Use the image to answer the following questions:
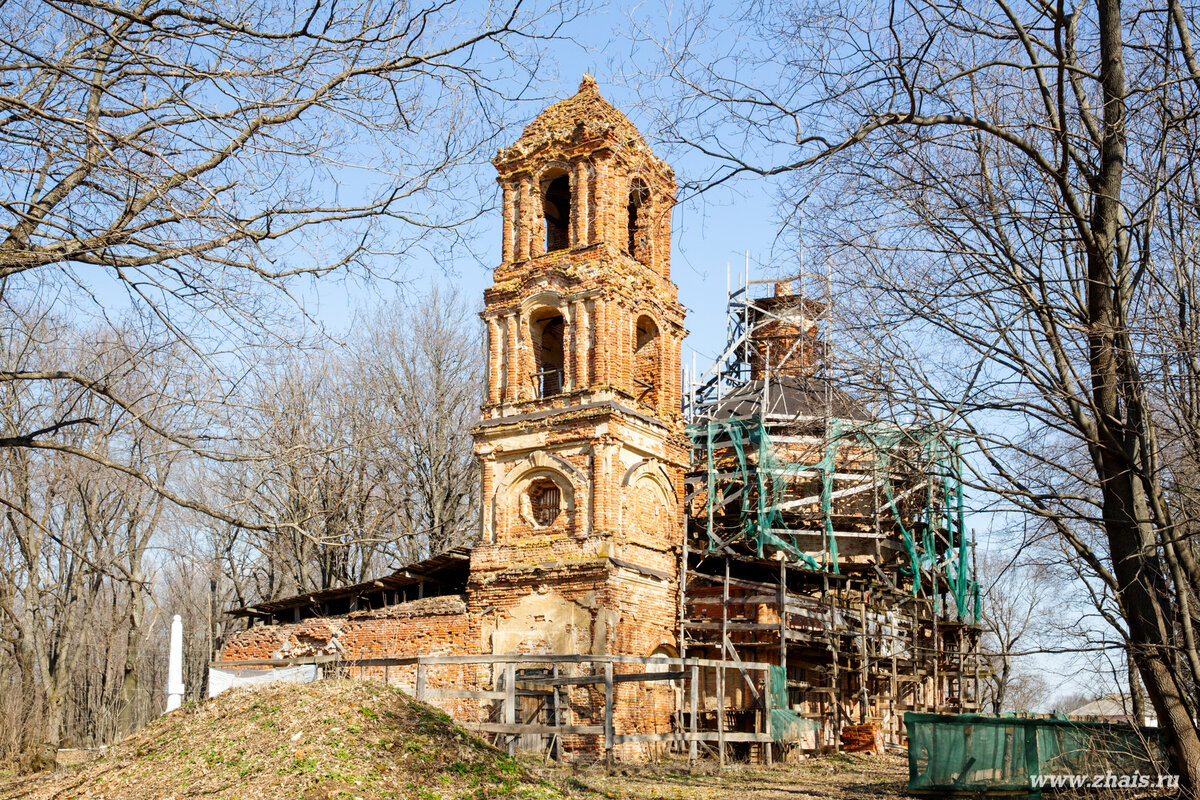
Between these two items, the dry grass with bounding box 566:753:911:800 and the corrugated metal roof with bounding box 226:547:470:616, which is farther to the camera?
the corrugated metal roof with bounding box 226:547:470:616

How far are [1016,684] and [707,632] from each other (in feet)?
98.1

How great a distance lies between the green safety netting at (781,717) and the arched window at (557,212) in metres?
11.0

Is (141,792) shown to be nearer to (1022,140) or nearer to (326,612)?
(1022,140)

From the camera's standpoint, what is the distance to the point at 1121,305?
869 cm

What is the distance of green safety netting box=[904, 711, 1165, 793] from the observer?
38.1 feet

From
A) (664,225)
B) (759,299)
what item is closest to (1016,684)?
(759,299)

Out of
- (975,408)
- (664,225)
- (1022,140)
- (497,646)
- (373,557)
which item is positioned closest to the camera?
(1022,140)

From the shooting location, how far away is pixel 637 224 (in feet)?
86.6

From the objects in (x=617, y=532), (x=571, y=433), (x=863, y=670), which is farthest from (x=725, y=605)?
(x=571, y=433)

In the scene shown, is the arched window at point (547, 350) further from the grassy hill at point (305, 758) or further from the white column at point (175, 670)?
the grassy hill at point (305, 758)

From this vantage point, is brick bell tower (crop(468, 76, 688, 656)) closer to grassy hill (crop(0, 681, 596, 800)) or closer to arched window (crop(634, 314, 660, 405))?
arched window (crop(634, 314, 660, 405))

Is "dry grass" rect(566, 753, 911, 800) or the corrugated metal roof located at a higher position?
the corrugated metal roof

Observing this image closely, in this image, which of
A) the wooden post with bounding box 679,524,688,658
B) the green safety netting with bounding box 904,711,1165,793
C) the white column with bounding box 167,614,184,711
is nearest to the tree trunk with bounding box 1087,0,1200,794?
the green safety netting with bounding box 904,711,1165,793

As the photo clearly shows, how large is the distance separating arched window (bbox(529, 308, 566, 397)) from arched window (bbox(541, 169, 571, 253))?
1.83 m
